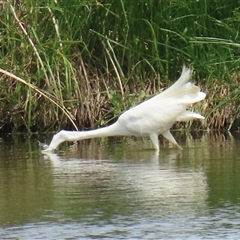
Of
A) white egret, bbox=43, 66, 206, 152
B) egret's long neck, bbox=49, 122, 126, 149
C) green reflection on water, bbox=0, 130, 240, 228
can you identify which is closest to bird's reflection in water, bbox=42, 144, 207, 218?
green reflection on water, bbox=0, 130, 240, 228

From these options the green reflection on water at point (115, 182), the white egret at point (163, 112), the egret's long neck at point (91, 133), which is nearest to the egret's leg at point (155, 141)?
the white egret at point (163, 112)

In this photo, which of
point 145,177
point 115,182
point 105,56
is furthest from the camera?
point 105,56

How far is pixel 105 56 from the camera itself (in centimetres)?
1333

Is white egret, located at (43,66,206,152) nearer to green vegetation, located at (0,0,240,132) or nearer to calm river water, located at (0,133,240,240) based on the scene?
calm river water, located at (0,133,240,240)

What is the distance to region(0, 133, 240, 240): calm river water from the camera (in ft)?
18.9

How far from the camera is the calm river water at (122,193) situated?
575cm

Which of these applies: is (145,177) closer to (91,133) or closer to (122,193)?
(122,193)

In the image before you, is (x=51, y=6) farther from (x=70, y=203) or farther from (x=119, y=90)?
(x=70, y=203)

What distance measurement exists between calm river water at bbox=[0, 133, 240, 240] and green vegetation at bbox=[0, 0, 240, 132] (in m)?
1.94

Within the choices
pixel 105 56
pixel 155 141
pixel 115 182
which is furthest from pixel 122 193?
pixel 105 56

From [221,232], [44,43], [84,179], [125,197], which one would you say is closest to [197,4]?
[44,43]

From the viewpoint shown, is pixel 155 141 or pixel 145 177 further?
pixel 155 141

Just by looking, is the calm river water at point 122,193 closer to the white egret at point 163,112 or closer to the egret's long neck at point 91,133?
the egret's long neck at point 91,133

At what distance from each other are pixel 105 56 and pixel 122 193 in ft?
21.0
